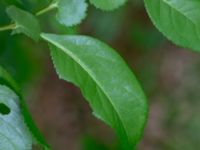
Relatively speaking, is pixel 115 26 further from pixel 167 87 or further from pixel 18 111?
pixel 18 111

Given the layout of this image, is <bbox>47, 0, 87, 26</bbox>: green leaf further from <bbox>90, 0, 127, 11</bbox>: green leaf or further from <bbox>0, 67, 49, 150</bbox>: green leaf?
<bbox>0, 67, 49, 150</bbox>: green leaf

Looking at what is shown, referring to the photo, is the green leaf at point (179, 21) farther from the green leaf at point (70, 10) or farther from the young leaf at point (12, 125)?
the young leaf at point (12, 125)

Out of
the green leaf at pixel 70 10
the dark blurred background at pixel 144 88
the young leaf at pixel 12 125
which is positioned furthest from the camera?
the dark blurred background at pixel 144 88

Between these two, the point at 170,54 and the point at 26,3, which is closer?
the point at 26,3

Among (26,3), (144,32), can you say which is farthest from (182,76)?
(26,3)

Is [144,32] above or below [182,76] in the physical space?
above

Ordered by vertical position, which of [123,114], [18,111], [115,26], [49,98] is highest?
[18,111]

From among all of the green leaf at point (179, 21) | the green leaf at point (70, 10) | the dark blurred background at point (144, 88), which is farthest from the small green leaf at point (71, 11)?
the dark blurred background at point (144, 88)
